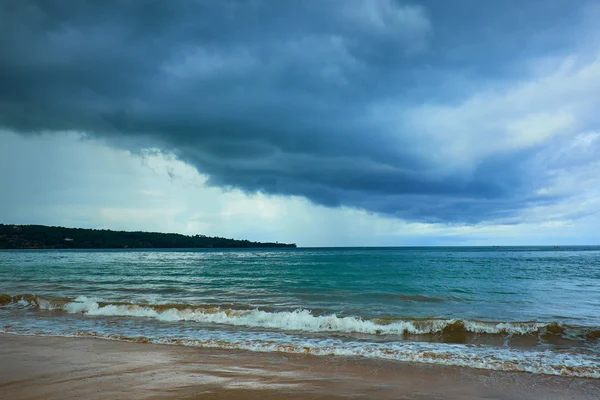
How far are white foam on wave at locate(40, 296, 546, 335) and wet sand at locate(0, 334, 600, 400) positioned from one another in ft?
14.1

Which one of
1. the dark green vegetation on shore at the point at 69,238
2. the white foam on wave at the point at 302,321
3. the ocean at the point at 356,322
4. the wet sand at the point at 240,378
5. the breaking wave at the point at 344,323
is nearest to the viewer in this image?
the wet sand at the point at 240,378

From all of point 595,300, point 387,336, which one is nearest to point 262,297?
point 387,336

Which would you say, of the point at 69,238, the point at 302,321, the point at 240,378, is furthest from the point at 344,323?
the point at 69,238

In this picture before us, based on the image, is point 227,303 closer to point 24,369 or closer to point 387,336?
point 387,336

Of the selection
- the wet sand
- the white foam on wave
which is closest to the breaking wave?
the white foam on wave

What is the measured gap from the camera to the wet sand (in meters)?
6.72

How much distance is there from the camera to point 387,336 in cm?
1279

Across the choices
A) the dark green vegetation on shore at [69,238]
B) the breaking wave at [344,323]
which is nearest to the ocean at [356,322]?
the breaking wave at [344,323]

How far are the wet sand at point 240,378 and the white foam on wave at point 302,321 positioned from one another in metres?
4.31

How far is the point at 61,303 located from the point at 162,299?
204 inches

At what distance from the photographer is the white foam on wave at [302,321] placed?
1352 centimetres

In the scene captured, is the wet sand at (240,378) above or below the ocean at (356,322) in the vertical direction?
above

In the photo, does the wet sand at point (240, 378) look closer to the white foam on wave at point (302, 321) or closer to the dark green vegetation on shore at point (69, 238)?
the white foam on wave at point (302, 321)

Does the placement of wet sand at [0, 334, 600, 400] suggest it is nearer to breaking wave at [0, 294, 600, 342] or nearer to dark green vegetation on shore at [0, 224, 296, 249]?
breaking wave at [0, 294, 600, 342]
